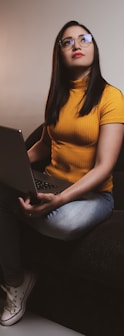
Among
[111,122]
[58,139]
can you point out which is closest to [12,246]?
[58,139]

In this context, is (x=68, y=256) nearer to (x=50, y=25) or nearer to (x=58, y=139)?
(x=58, y=139)

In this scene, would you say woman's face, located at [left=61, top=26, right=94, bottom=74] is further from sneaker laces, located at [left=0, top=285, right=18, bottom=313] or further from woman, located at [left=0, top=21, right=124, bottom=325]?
sneaker laces, located at [left=0, top=285, right=18, bottom=313]

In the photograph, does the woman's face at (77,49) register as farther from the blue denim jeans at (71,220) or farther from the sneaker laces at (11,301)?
the sneaker laces at (11,301)

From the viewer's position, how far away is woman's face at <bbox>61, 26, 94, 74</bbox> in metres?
1.56

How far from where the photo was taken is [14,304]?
1.53m

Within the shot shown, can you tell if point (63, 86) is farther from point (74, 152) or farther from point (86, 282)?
point (86, 282)

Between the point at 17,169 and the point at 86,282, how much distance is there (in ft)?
1.60

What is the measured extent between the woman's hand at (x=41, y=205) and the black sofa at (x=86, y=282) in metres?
0.14

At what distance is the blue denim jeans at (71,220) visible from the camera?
1.36 metres

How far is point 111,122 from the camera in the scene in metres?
1.44

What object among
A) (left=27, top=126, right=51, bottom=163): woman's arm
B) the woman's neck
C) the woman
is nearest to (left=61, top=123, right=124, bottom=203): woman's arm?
the woman

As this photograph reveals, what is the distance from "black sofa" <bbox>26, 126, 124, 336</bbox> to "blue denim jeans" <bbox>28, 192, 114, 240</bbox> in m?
0.04

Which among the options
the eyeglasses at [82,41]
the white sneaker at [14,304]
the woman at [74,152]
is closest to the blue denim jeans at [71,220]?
the woman at [74,152]

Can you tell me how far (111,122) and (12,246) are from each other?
0.56 metres
